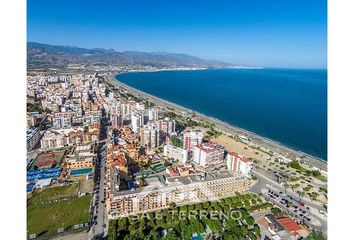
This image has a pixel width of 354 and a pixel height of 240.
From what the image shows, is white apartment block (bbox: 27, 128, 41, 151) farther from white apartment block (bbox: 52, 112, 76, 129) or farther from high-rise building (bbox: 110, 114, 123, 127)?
high-rise building (bbox: 110, 114, 123, 127)

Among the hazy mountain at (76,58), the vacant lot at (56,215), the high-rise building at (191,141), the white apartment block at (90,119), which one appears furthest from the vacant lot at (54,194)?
the hazy mountain at (76,58)

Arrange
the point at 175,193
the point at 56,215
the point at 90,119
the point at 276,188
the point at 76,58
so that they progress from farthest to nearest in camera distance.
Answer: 1. the point at 76,58
2. the point at 90,119
3. the point at 276,188
4. the point at 175,193
5. the point at 56,215

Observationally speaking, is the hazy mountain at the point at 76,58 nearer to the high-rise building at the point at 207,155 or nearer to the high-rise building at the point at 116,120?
the high-rise building at the point at 116,120

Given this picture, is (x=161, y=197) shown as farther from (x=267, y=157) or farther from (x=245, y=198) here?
(x=267, y=157)

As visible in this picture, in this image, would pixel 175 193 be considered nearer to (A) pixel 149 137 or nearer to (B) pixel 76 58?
(A) pixel 149 137

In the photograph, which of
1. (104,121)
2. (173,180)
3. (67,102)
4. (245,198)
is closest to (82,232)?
(173,180)

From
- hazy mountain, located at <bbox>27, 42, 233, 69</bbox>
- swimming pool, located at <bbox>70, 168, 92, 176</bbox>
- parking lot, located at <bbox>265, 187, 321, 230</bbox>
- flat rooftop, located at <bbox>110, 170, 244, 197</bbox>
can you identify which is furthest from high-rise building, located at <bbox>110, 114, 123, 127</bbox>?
parking lot, located at <bbox>265, 187, 321, 230</bbox>

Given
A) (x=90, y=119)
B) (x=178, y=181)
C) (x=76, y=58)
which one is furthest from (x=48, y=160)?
(x=76, y=58)
